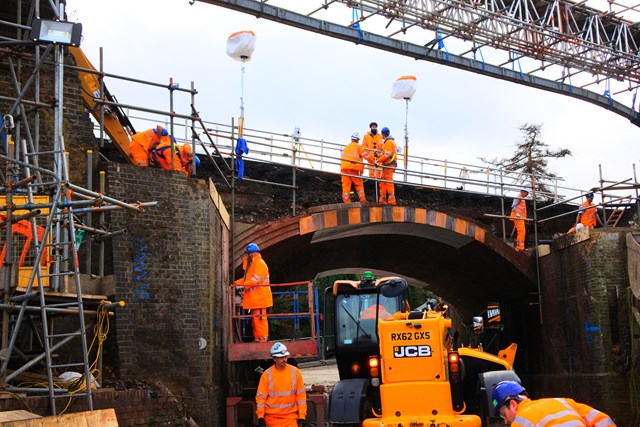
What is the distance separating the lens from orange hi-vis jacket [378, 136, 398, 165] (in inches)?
761

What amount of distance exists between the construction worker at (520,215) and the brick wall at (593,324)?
4.82 ft

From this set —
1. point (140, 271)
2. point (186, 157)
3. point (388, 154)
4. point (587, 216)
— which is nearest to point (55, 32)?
point (140, 271)

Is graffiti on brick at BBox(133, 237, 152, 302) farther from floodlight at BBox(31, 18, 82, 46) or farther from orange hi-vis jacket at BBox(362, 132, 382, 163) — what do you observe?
orange hi-vis jacket at BBox(362, 132, 382, 163)

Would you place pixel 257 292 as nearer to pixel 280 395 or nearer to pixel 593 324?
pixel 280 395

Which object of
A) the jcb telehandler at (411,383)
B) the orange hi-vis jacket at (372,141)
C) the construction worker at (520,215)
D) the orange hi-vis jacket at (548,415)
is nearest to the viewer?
the orange hi-vis jacket at (548,415)

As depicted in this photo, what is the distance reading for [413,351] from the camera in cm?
1034

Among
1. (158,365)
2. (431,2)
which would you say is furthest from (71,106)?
(431,2)

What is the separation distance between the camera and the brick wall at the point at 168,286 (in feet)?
39.5

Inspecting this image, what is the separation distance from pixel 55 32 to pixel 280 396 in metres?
5.68

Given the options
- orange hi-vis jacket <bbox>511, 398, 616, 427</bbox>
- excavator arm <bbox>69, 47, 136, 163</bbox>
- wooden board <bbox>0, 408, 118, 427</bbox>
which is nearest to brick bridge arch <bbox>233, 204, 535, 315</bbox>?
excavator arm <bbox>69, 47, 136, 163</bbox>

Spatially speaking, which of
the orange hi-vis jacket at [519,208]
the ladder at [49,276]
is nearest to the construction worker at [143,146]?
the ladder at [49,276]

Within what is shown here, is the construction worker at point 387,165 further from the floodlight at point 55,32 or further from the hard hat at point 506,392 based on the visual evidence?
the hard hat at point 506,392

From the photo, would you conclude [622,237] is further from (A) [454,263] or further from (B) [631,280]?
(A) [454,263]

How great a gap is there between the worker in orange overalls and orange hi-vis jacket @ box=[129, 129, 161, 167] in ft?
17.6
